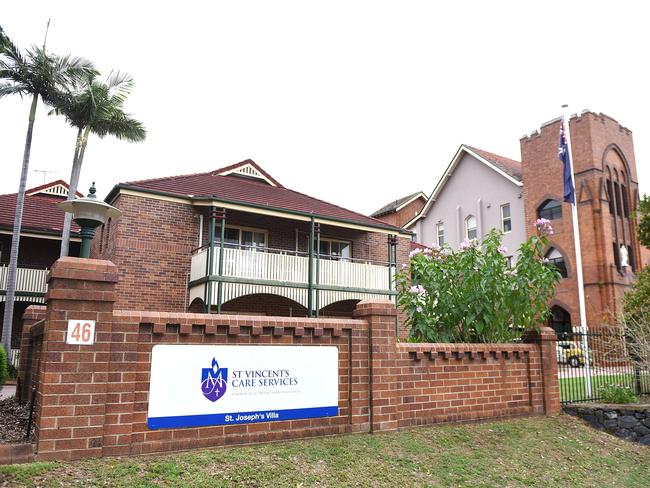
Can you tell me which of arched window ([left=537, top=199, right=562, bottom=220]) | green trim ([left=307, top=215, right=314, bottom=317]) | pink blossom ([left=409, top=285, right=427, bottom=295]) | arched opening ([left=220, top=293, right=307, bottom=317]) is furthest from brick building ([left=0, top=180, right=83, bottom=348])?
arched window ([left=537, top=199, right=562, bottom=220])

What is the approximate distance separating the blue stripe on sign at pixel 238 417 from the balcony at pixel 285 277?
9.53 meters

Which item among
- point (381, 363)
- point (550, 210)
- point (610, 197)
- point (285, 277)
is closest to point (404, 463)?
point (381, 363)

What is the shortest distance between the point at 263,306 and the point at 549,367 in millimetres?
11397

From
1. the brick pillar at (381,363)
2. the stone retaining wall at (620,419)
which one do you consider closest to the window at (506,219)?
the stone retaining wall at (620,419)

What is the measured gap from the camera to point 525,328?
10031 mm

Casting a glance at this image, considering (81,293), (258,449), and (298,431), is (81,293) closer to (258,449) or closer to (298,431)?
(258,449)

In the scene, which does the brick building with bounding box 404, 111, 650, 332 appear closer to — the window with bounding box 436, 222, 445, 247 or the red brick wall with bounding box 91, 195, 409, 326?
the window with bounding box 436, 222, 445, 247

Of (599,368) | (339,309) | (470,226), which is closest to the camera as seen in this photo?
(599,368)

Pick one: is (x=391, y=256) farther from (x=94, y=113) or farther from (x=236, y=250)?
(x=94, y=113)

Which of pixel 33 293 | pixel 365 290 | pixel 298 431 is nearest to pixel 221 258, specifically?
pixel 365 290

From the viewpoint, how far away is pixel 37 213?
896 inches

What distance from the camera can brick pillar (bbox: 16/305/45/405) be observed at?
348 inches

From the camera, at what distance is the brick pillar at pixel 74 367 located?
534cm

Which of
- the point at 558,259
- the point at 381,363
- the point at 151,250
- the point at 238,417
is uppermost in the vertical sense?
the point at 558,259
